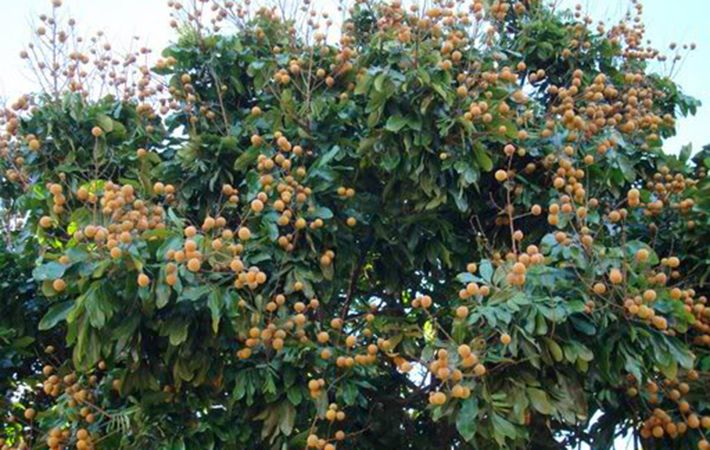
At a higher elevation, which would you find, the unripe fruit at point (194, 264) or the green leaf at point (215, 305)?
the unripe fruit at point (194, 264)

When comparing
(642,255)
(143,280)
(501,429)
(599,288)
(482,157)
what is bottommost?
(501,429)

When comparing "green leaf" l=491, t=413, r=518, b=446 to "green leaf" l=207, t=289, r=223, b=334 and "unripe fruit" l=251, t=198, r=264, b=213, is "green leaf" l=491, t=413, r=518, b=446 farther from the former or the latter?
"unripe fruit" l=251, t=198, r=264, b=213

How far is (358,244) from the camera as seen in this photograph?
10.3 ft

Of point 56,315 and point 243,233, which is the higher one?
point 243,233

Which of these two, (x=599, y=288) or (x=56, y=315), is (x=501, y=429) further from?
(x=56, y=315)

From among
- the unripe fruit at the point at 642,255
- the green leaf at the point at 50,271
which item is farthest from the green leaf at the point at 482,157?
the green leaf at the point at 50,271

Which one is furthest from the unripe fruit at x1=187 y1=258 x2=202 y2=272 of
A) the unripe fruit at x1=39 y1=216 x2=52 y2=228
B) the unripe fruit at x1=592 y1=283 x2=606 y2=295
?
the unripe fruit at x1=592 y1=283 x2=606 y2=295

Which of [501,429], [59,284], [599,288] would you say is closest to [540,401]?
[501,429]

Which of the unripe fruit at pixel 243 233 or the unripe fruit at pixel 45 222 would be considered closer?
the unripe fruit at pixel 243 233

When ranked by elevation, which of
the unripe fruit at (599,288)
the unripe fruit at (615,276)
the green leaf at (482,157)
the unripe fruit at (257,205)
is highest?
the green leaf at (482,157)

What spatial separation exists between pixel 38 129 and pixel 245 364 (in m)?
1.16

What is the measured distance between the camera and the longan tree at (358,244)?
2.43m

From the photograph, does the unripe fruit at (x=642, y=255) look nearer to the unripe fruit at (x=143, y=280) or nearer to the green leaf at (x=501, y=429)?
the green leaf at (x=501, y=429)

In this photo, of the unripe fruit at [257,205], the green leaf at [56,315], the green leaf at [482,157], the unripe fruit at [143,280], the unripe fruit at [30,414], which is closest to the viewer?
the unripe fruit at [143,280]
